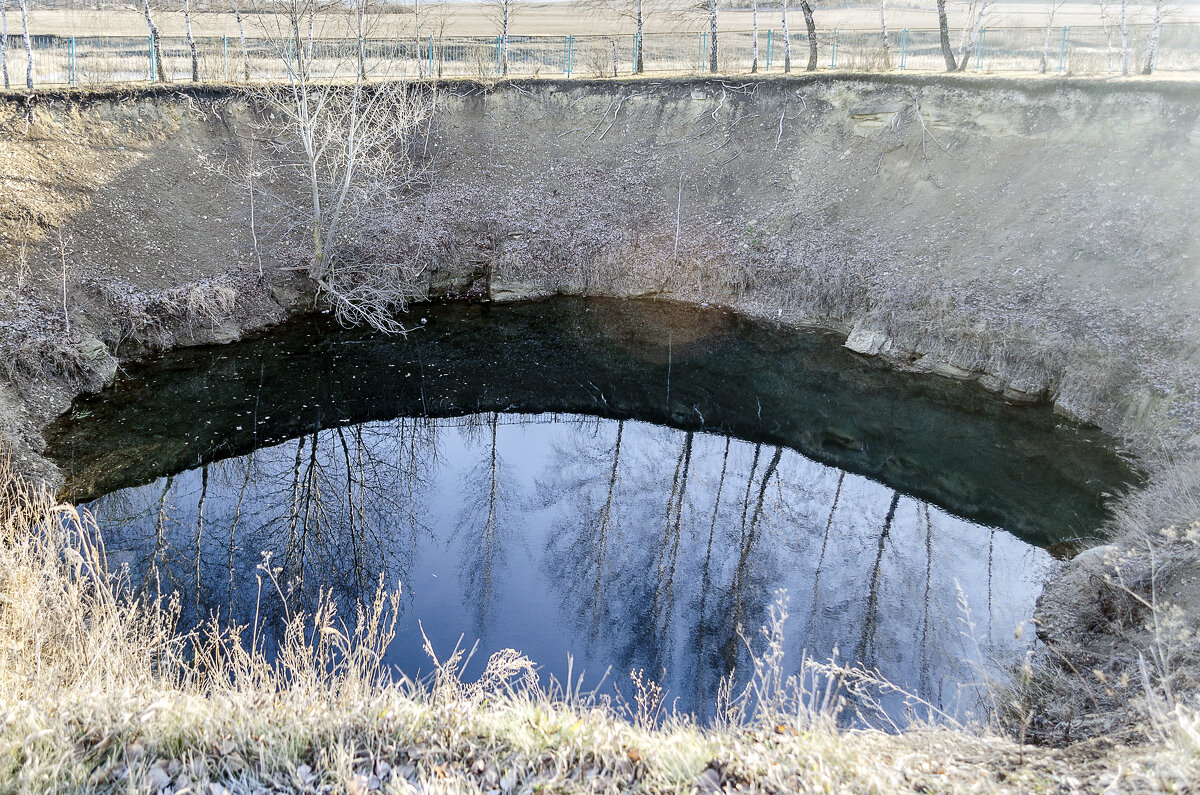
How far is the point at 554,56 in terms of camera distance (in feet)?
107

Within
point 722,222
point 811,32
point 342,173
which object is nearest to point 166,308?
point 342,173

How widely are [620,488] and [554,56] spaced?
24140 mm

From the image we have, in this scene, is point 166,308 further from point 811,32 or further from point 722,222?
point 811,32

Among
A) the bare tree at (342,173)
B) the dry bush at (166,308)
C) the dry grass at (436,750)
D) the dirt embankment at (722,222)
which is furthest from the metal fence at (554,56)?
the dry grass at (436,750)

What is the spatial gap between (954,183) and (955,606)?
15612mm

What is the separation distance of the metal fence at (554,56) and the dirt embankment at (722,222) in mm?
2465

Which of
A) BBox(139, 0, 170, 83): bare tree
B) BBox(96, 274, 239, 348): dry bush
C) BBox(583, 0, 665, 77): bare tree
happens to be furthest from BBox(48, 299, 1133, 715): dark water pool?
BBox(583, 0, 665, 77): bare tree

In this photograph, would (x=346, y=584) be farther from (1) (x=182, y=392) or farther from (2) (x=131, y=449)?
(1) (x=182, y=392)

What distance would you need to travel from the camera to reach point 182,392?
17.5 metres

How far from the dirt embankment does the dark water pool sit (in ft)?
3.95

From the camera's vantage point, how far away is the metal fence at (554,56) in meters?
25.8

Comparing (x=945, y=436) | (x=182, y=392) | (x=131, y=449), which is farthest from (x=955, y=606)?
(x=182, y=392)

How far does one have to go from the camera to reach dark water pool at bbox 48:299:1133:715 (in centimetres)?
1098

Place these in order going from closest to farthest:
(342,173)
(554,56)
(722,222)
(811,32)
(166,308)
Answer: (166,308), (342,173), (722,222), (811,32), (554,56)
